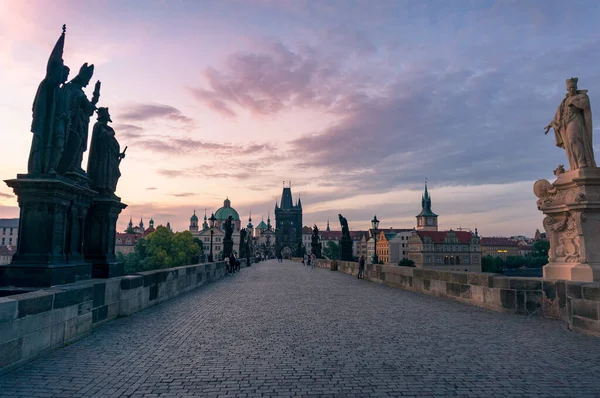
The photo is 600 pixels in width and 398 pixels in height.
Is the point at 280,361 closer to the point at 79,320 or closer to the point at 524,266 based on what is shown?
the point at 79,320

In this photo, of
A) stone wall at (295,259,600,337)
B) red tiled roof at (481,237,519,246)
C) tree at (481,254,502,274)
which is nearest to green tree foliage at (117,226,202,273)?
stone wall at (295,259,600,337)

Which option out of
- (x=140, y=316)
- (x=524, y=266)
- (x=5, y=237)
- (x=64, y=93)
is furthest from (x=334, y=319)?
(x=5, y=237)

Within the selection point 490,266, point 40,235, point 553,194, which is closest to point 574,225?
point 553,194

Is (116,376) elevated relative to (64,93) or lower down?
lower down

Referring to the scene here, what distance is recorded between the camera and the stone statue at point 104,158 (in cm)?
963

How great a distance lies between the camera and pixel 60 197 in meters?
7.25

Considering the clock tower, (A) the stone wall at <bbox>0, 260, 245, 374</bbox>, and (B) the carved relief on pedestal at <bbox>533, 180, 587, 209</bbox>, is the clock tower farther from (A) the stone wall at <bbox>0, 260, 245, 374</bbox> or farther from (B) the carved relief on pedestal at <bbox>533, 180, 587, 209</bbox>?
(A) the stone wall at <bbox>0, 260, 245, 374</bbox>

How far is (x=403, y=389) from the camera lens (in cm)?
405

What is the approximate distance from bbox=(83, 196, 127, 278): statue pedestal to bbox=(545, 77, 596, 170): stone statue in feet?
34.4

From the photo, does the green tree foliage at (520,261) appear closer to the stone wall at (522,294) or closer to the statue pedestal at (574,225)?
the stone wall at (522,294)

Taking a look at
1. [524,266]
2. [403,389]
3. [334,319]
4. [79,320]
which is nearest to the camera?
[403,389]

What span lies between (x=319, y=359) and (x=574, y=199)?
263 inches

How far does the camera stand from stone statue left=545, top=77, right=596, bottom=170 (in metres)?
8.69

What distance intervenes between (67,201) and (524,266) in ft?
461
